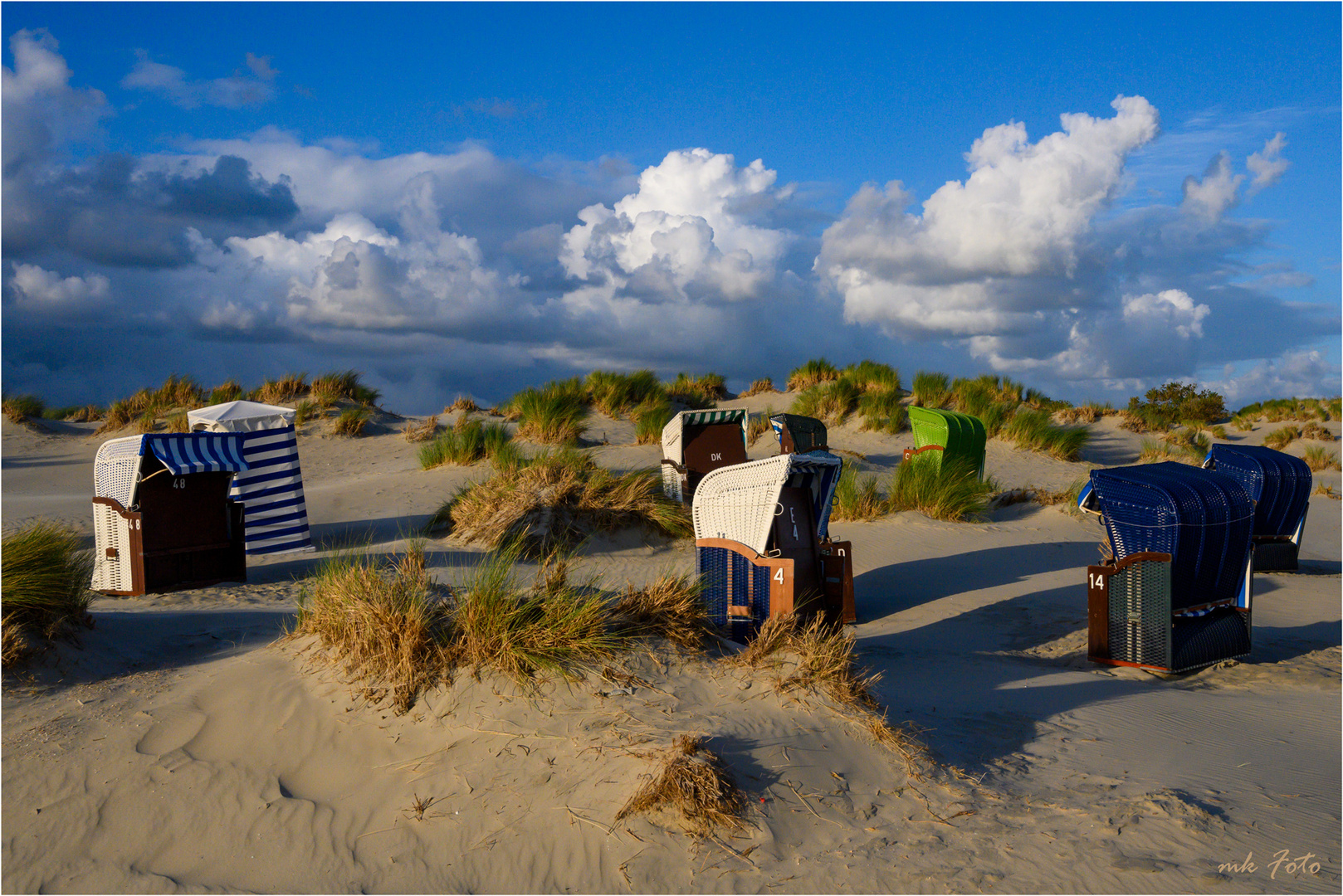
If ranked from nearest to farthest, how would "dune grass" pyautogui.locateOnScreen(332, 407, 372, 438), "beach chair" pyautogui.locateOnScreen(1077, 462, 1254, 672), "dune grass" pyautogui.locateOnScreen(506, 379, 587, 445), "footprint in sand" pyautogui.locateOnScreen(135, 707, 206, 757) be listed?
"footprint in sand" pyautogui.locateOnScreen(135, 707, 206, 757) < "beach chair" pyautogui.locateOnScreen(1077, 462, 1254, 672) < "dune grass" pyautogui.locateOnScreen(506, 379, 587, 445) < "dune grass" pyautogui.locateOnScreen(332, 407, 372, 438)

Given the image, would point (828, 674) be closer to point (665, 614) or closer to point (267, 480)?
point (665, 614)

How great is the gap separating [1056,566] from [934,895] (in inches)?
347

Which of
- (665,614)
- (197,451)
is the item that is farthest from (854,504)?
(197,451)

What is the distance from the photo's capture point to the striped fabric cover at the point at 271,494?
34.8 feet

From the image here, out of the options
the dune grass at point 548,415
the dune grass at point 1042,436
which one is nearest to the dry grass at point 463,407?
the dune grass at point 548,415

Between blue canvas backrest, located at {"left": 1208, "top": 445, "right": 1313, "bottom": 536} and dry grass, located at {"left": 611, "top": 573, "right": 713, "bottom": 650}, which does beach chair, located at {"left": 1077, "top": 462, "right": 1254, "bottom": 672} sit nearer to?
dry grass, located at {"left": 611, "top": 573, "right": 713, "bottom": 650}

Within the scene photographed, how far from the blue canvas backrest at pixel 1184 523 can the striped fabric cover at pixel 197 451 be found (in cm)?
842

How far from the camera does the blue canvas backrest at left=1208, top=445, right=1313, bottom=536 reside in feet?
37.8

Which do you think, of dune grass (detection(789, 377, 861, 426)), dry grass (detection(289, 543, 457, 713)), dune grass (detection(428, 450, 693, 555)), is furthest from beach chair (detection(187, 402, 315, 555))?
dune grass (detection(789, 377, 861, 426))

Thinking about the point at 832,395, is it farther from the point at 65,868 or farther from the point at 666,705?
the point at 65,868

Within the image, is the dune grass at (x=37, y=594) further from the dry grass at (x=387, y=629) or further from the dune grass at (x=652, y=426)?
the dune grass at (x=652, y=426)

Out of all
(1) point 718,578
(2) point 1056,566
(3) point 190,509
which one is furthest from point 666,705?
(2) point 1056,566

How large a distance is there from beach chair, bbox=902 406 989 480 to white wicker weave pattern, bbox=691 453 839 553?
300 inches

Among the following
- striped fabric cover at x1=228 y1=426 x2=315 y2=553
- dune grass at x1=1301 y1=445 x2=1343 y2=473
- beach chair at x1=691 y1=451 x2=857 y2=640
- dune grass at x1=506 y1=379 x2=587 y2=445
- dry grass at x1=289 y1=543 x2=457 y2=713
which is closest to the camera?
dry grass at x1=289 y1=543 x2=457 y2=713
